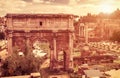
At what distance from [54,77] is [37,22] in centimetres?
634

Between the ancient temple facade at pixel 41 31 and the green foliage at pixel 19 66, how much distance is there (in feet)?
20.8

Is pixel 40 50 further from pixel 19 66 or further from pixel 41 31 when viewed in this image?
pixel 19 66

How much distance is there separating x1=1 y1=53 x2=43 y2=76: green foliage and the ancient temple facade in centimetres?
633

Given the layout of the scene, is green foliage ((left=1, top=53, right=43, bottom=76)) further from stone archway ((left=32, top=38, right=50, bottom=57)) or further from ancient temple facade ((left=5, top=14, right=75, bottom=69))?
stone archway ((left=32, top=38, right=50, bottom=57))

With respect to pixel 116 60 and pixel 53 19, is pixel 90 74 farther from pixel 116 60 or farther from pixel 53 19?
pixel 116 60

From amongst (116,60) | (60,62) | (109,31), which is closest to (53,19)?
(60,62)

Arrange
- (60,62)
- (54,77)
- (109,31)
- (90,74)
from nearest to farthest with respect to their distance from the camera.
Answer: (90,74), (54,77), (60,62), (109,31)

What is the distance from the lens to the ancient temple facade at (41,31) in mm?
24766

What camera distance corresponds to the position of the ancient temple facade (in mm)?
24766

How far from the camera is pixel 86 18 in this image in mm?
96188

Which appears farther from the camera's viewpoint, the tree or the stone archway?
the stone archway

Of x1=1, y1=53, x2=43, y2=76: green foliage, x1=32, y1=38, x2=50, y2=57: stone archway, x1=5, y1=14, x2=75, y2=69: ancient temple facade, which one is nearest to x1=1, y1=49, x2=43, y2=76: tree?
x1=1, y1=53, x2=43, y2=76: green foliage

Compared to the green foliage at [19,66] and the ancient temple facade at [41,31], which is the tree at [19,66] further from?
the ancient temple facade at [41,31]

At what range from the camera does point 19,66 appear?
17344 millimetres
